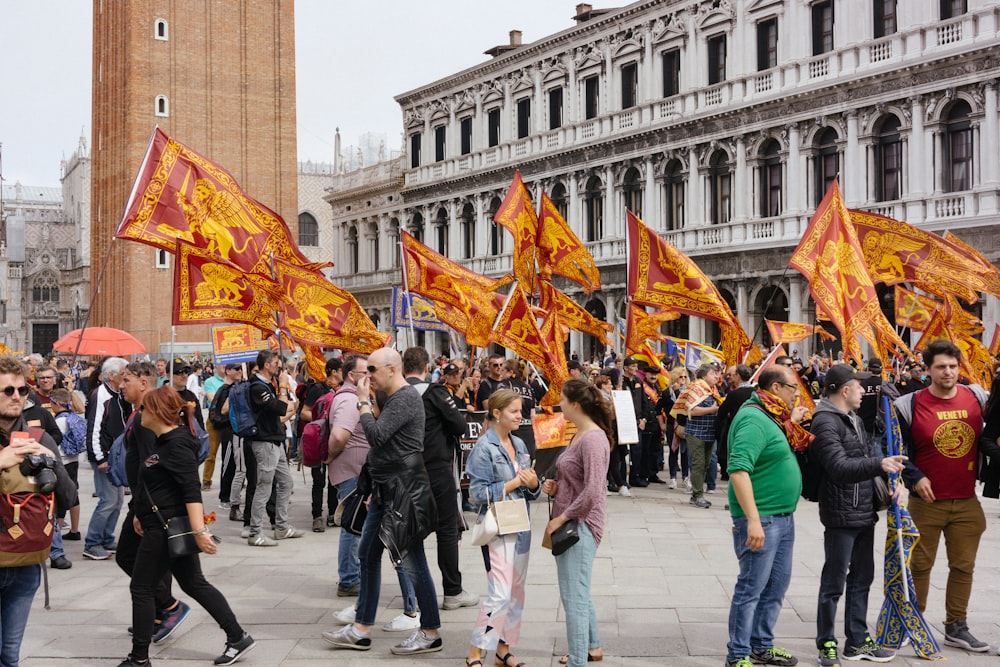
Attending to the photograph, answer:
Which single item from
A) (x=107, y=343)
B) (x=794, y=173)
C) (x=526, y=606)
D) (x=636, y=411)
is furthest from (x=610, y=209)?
(x=526, y=606)

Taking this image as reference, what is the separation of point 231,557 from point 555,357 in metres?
3.78

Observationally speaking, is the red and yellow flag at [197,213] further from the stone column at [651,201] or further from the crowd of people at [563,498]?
the stone column at [651,201]

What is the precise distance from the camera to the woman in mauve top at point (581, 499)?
5582 mm

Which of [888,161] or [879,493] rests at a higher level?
[888,161]

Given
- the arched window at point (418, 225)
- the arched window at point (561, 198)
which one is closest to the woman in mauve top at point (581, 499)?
the arched window at point (561, 198)

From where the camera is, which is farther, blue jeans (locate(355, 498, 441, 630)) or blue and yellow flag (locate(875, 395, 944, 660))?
blue jeans (locate(355, 498, 441, 630))

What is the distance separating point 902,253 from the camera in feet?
36.2

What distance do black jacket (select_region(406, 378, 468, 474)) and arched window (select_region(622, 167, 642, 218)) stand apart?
29.0m

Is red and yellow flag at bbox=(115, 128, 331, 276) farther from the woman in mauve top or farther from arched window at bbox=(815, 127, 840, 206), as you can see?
arched window at bbox=(815, 127, 840, 206)

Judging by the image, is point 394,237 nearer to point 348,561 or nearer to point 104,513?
point 104,513

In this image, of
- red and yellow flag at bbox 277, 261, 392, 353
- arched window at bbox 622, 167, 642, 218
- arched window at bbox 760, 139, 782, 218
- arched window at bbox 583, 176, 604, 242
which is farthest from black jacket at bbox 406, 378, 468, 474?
arched window at bbox 583, 176, 604, 242

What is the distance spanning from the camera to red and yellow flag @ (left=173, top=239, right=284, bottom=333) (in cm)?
973

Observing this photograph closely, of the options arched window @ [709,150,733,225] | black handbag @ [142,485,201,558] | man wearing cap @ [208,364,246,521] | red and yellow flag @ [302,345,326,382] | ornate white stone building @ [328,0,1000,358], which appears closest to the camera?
black handbag @ [142,485,201,558]

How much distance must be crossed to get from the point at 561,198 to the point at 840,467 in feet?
110
